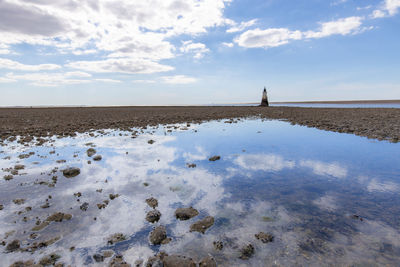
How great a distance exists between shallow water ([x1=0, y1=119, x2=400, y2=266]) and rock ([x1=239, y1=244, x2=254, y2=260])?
106 mm

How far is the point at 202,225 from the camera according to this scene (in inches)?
243

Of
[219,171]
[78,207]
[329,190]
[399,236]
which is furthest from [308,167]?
[78,207]

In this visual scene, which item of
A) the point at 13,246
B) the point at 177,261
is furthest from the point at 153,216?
the point at 13,246

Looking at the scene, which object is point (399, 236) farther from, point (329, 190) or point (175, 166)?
point (175, 166)

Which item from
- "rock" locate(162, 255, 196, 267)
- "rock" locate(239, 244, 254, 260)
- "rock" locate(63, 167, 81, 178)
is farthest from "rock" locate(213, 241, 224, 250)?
"rock" locate(63, 167, 81, 178)

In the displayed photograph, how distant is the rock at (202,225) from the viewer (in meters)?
6.01

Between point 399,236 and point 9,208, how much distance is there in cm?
1269

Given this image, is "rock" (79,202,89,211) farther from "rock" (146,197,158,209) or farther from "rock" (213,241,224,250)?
"rock" (213,241,224,250)

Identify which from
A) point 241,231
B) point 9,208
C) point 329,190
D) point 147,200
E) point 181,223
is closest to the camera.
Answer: point 241,231

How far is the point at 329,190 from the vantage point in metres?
8.67

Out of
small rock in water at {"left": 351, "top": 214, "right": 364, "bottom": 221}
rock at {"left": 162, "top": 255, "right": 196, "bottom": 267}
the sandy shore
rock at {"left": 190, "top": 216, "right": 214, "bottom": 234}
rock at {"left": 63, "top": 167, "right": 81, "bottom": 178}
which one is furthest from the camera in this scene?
the sandy shore

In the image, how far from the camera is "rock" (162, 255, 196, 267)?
178 inches

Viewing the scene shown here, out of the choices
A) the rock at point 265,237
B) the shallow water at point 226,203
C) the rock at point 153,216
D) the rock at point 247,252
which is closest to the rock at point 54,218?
the shallow water at point 226,203

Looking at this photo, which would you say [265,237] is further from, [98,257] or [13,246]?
[13,246]
